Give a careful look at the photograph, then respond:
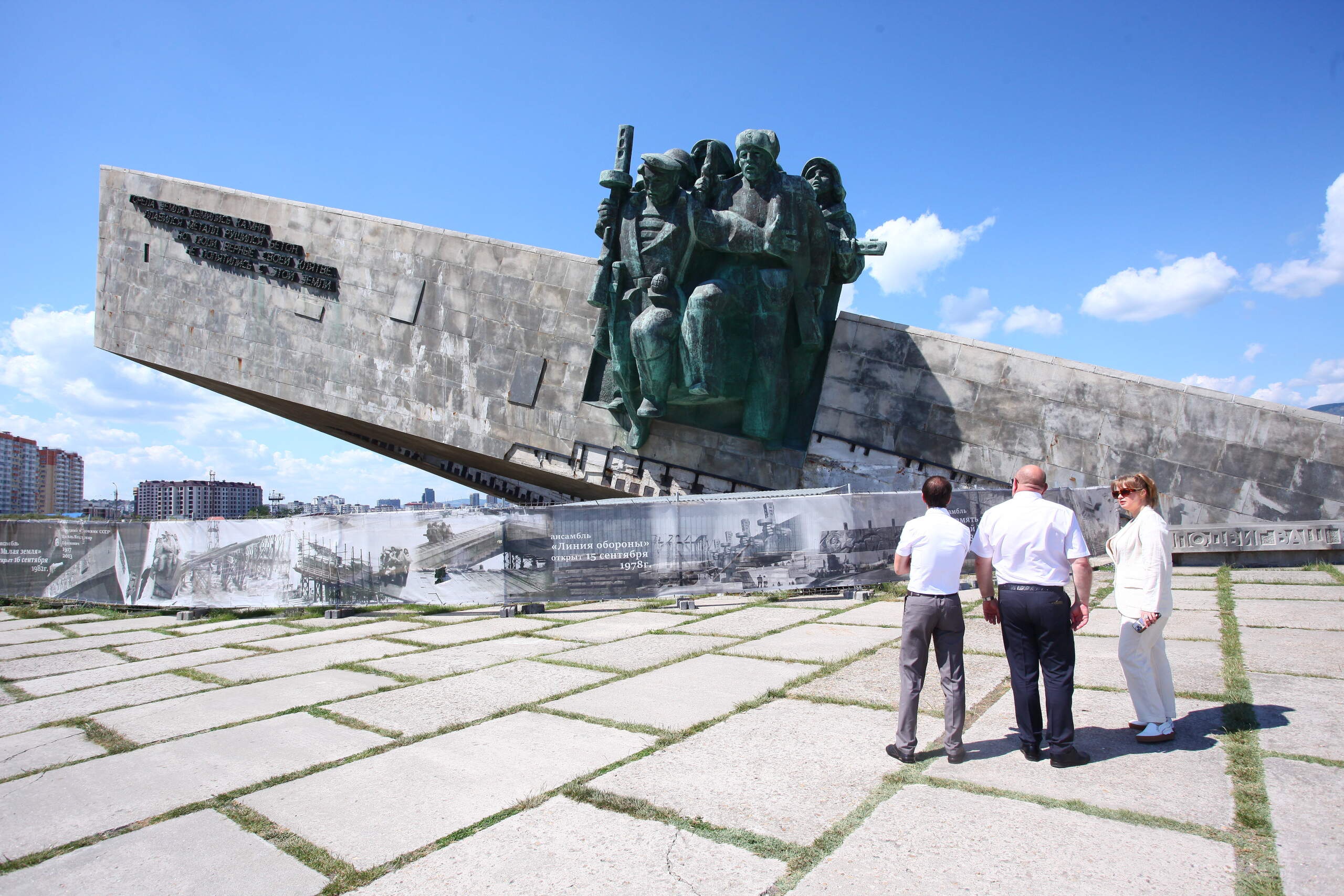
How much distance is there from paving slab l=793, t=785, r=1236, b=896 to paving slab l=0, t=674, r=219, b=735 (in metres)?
4.72

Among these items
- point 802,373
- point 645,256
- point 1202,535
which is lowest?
point 1202,535

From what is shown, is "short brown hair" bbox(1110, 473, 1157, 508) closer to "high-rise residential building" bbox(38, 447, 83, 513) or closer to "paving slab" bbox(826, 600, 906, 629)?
"paving slab" bbox(826, 600, 906, 629)

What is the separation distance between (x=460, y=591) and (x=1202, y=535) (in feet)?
28.9

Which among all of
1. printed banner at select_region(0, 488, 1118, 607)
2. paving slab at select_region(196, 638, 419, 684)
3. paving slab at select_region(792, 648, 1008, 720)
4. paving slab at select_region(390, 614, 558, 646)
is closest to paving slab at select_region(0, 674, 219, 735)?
paving slab at select_region(196, 638, 419, 684)

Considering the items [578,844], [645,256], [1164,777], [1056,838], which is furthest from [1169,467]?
[578,844]

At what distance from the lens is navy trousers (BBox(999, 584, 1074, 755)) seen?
3229 mm

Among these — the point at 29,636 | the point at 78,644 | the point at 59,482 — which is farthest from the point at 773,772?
the point at 59,482

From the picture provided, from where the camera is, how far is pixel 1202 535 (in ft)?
30.9

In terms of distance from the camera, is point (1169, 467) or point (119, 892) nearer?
point (119, 892)

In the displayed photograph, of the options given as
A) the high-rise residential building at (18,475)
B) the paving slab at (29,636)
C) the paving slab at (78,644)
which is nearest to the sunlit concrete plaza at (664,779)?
the paving slab at (78,644)

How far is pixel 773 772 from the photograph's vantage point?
3.32 metres

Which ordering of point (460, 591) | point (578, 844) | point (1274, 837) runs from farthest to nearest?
point (460, 591) < point (578, 844) < point (1274, 837)

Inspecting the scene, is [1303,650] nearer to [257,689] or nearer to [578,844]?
[578,844]

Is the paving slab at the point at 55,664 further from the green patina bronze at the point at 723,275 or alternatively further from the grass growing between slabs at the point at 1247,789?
the grass growing between slabs at the point at 1247,789
